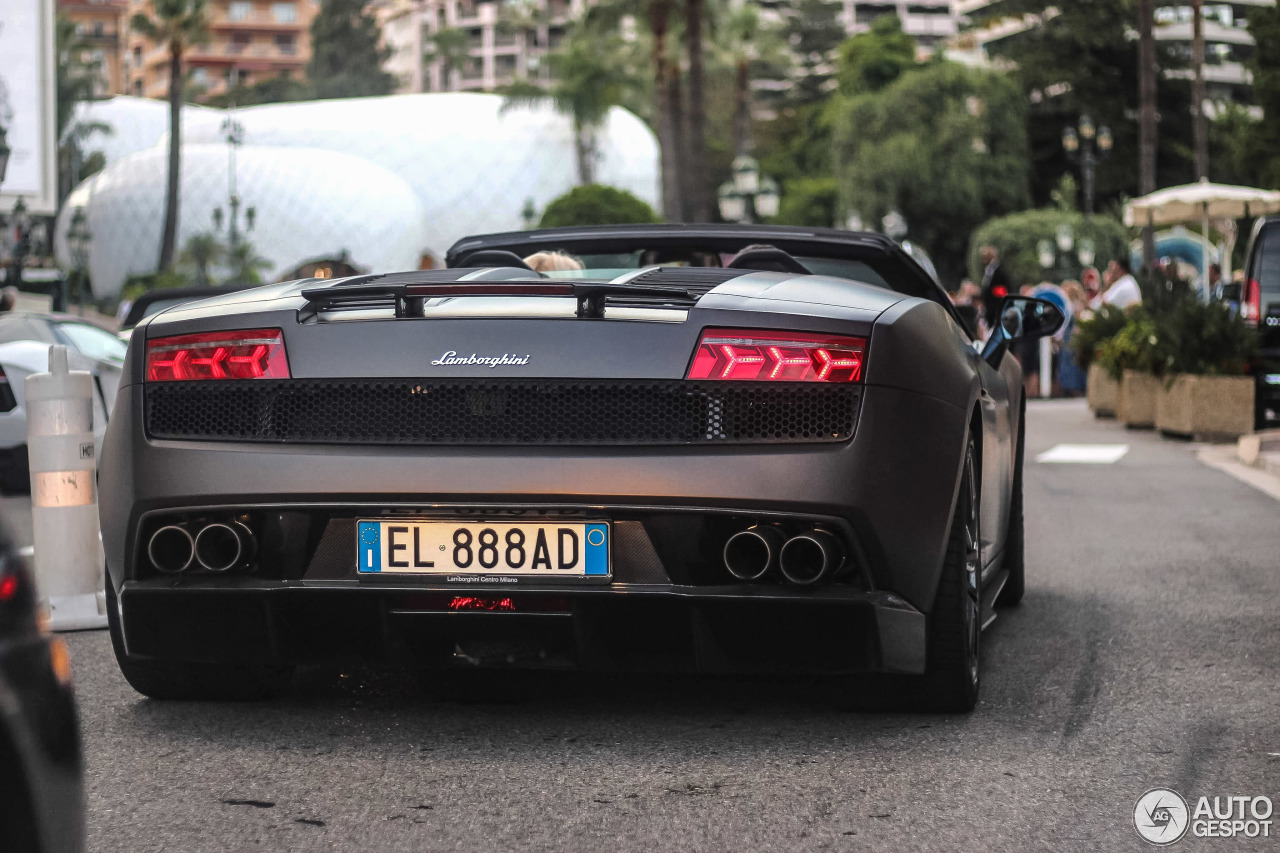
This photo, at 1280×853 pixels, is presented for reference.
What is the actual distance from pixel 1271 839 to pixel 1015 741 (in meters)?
0.90

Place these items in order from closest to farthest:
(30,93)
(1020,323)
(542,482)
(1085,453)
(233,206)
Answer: (542,482) → (1020,323) → (1085,453) → (30,93) → (233,206)

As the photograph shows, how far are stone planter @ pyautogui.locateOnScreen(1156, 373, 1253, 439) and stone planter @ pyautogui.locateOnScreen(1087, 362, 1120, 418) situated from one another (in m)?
3.42

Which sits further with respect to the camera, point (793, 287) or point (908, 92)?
point (908, 92)

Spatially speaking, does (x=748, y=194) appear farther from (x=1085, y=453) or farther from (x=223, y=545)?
(x=223, y=545)

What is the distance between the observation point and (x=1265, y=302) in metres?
16.9

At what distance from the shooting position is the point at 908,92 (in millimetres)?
76312

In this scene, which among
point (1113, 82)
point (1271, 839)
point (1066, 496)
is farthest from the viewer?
point (1113, 82)

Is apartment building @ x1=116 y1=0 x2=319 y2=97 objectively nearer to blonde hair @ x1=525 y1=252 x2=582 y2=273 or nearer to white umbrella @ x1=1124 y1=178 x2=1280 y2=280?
white umbrella @ x1=1124 y1=178 x2=1280 y2=280

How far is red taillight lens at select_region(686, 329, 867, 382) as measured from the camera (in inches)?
160

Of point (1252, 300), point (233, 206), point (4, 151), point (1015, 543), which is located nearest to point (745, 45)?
point (233, 206)

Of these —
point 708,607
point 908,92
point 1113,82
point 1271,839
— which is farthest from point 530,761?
point 1113,82

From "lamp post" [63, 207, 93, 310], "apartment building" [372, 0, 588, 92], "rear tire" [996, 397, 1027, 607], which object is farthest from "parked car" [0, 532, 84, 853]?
"apartment building" [372, 0, 588, 92]

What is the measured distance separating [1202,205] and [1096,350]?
19.1 feet

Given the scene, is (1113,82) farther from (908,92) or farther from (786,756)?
(786,756)
